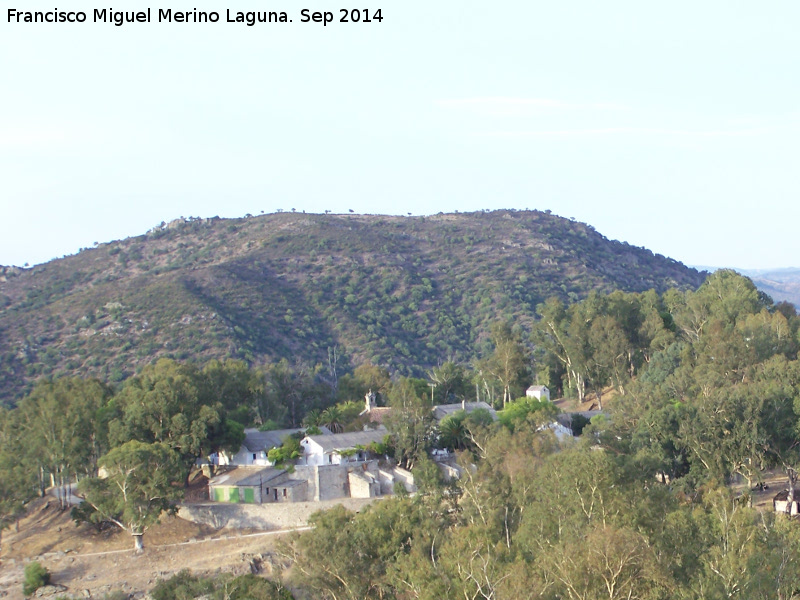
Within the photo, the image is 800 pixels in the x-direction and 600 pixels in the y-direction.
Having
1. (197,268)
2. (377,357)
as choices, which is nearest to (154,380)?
(377,357)

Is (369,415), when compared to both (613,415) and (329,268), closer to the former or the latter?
(613,415)

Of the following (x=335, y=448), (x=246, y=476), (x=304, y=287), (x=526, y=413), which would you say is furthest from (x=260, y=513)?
(x=304, y=287)

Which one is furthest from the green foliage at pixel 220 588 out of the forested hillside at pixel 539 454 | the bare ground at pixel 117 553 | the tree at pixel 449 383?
the tree at pixel 449 383

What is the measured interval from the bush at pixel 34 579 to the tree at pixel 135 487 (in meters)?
3.14

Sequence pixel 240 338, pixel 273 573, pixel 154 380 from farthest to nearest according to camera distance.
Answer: pixel 240 338 → pixel 154 380 → pixel 273 573

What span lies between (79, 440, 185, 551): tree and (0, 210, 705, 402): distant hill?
38.2 m

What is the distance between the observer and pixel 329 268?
11300 cm

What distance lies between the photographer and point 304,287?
10631 cm

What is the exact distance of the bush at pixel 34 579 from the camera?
3900 cm

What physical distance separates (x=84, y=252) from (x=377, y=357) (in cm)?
4671

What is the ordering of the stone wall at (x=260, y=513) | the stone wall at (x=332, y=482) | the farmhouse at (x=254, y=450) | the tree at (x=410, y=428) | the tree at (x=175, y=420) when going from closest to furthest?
the stone wall at (x=260, y=513), the tree at (x=175, y=420), the stone wall at (x=332, y=482), the tree at (x=410, y=428), the farmhouse at (x=254, y=450)

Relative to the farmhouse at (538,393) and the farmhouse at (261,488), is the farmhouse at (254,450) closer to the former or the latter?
the farmhouse at (261,488)

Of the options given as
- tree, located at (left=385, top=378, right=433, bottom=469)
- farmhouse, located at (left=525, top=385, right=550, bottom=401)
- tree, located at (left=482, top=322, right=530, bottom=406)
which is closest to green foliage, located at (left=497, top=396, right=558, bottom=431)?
farmhouse, located at (left=525, top=385, right=550, bottom=401)

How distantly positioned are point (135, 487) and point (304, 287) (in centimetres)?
6611
